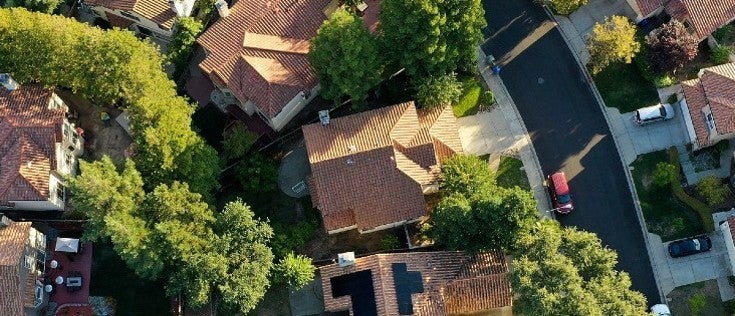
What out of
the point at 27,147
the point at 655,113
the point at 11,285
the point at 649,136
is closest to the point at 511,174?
the point at 649,136

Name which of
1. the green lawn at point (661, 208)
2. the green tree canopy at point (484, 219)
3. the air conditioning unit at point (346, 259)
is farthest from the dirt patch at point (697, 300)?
the air conditioning unit at point (346, 259)

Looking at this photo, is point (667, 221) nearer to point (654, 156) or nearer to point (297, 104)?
point (654, 156)

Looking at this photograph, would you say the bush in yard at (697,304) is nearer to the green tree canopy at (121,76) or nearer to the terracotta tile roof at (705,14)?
the terracotta tile roof at (705,14)

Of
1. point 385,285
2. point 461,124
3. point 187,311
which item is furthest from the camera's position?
point 461,124

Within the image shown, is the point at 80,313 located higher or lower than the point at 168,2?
lower

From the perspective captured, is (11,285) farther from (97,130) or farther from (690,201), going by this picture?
(690,201)

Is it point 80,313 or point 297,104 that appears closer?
point 80,313

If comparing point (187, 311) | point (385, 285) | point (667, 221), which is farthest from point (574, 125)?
point (187, 311)
